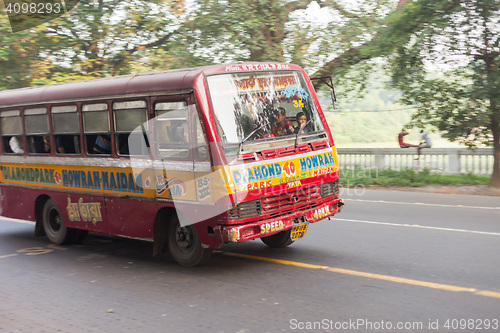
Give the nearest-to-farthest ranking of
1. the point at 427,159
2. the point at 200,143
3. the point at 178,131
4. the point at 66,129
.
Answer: the point at 200,143 → the point at 178,131 → the point at 66,129 → the point at 427,159

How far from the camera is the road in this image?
5.34 metres

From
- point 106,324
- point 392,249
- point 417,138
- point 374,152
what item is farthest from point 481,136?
point 106,324

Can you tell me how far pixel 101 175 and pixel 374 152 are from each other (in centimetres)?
1350

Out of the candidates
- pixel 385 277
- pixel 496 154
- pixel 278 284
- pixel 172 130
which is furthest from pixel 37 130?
pixel 496 154

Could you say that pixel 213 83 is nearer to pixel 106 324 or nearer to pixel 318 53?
pixel 106 324

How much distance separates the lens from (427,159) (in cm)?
1869

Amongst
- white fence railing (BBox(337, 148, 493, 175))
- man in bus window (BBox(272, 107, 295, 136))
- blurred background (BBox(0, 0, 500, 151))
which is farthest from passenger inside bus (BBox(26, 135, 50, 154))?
white fence railing (BBox(337, 148, 493, 175))

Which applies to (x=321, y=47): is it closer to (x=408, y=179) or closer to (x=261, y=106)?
(x=408, y=179)

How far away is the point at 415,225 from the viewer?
10062 mm

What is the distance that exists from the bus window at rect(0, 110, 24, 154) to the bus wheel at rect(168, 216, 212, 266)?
13.5ft

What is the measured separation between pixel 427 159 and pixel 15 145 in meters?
13.2

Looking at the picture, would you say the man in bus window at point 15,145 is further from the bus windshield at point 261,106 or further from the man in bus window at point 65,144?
the bus windshield at point 261,106

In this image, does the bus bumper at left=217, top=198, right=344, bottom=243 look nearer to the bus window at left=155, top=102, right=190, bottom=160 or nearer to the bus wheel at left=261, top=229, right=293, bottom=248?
the bus wheel at left=261, top=229, right=293, bottom=248

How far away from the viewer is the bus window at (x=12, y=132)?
33.3ft
